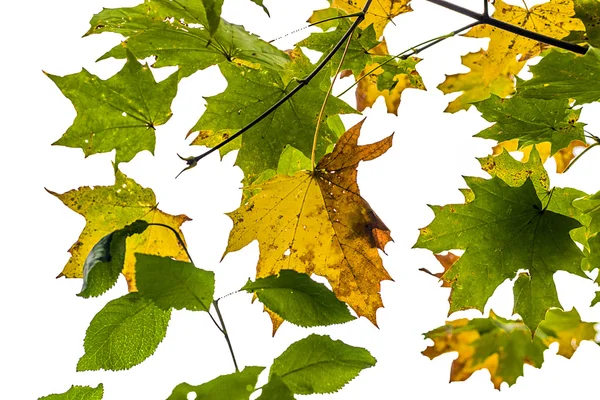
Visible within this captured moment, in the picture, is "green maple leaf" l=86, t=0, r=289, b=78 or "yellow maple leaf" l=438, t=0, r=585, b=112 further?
"yellow maple leaf" l=438, t=0, r=585, b=112

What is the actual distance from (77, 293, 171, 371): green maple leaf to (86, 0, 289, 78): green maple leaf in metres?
0.36

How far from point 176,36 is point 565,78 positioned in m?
0.44

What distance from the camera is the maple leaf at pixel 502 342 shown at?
109cm

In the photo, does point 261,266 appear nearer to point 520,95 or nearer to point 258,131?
point 258,131

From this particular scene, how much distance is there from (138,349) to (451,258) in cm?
61

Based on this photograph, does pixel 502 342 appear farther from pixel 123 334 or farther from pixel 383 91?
pixel 123 334

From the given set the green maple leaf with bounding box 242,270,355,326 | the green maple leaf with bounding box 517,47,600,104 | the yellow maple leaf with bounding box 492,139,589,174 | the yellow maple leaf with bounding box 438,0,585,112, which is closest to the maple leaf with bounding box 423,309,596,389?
the yellow maple leaf with bounding box 492,139,589,174

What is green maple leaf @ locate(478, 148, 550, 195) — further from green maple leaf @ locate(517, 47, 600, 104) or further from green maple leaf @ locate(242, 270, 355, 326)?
green maple leaf @ locate(242, 270, 355, 326)

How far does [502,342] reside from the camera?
3.63 ft

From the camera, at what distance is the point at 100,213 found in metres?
0.76

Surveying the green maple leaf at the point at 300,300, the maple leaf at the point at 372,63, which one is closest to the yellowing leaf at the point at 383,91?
the maple leaf at the point at 372,63

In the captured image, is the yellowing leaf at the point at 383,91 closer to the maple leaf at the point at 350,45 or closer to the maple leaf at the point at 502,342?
the maple leaf at the point at 350,45

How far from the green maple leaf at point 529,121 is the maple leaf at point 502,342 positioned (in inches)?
16.4

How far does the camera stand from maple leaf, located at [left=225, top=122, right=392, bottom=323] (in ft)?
2.45
